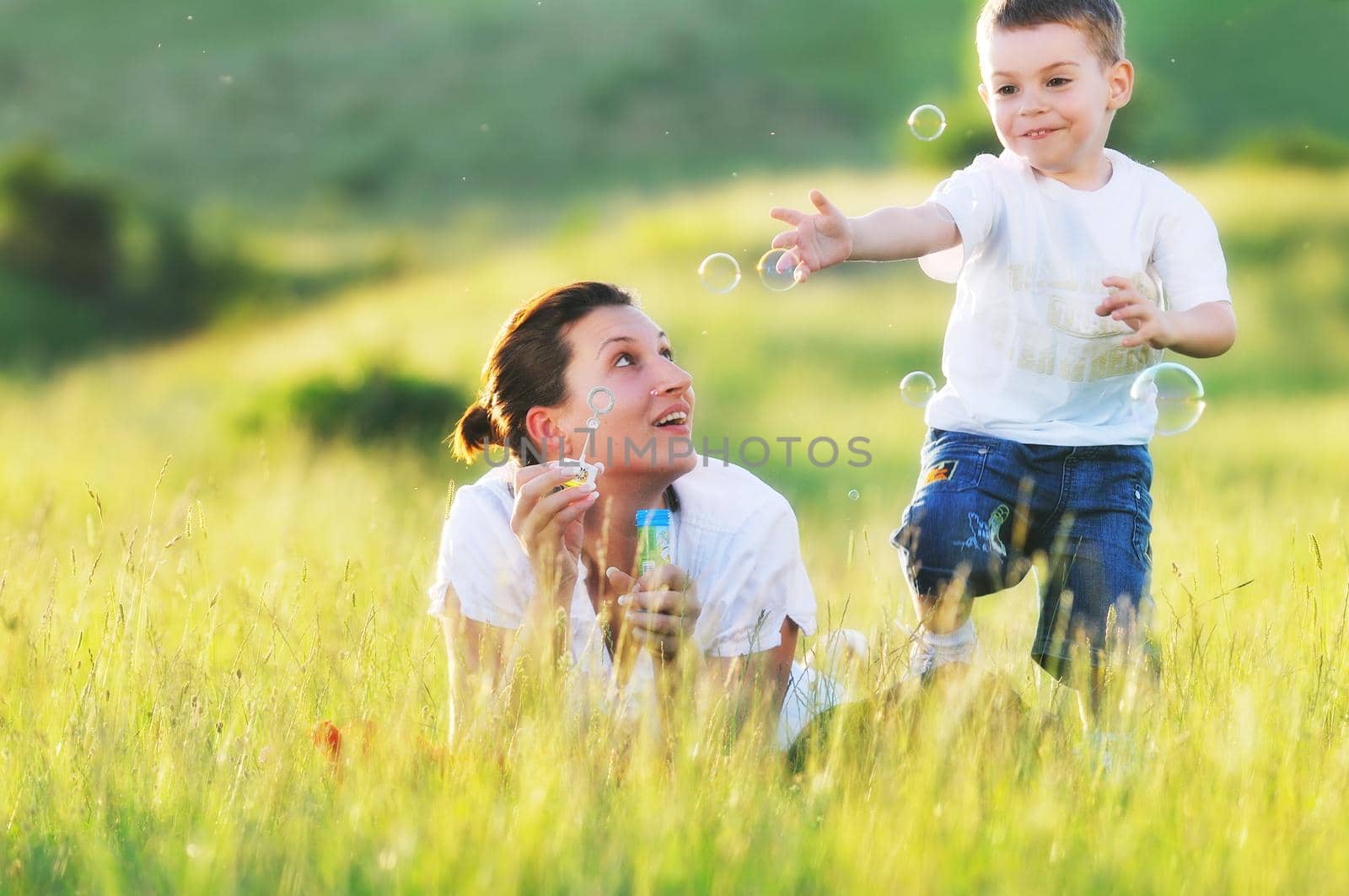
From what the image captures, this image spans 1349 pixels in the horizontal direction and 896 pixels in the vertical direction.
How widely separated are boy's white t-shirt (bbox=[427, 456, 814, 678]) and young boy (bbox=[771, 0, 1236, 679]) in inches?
15.1

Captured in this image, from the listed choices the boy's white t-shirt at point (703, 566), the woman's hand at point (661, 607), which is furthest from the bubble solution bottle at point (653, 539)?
the boy's white t-shirt at point (703, 566)

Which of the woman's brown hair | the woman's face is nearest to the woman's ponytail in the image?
the woman's brown hair

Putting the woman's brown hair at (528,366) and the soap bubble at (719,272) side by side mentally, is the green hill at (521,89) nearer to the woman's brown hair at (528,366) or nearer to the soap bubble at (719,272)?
the soap bubble at (719,272)

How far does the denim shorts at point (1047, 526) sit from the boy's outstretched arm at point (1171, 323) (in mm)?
414

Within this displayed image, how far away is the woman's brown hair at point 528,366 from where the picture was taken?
4121 millimetres

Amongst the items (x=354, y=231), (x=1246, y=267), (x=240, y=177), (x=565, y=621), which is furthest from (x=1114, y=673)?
(x=240, y=177)

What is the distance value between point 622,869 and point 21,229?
28568 millimetres

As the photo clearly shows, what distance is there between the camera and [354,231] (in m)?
36.7

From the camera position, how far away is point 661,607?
355 centimetres

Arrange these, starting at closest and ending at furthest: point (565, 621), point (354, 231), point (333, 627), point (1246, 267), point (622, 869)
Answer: point (622, 869), point (565, 621), point (333, 627), point (1246, 267), point (354, 231)

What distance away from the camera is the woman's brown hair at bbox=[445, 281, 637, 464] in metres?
4.12

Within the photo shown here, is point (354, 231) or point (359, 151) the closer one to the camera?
point (354, 231)

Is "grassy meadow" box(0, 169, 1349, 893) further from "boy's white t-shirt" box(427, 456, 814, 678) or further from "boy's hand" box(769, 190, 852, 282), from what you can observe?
"boy's hand" box(769, 190, 852, 282)

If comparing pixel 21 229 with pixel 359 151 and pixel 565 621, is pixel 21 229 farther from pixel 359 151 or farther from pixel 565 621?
pixel 565 621
